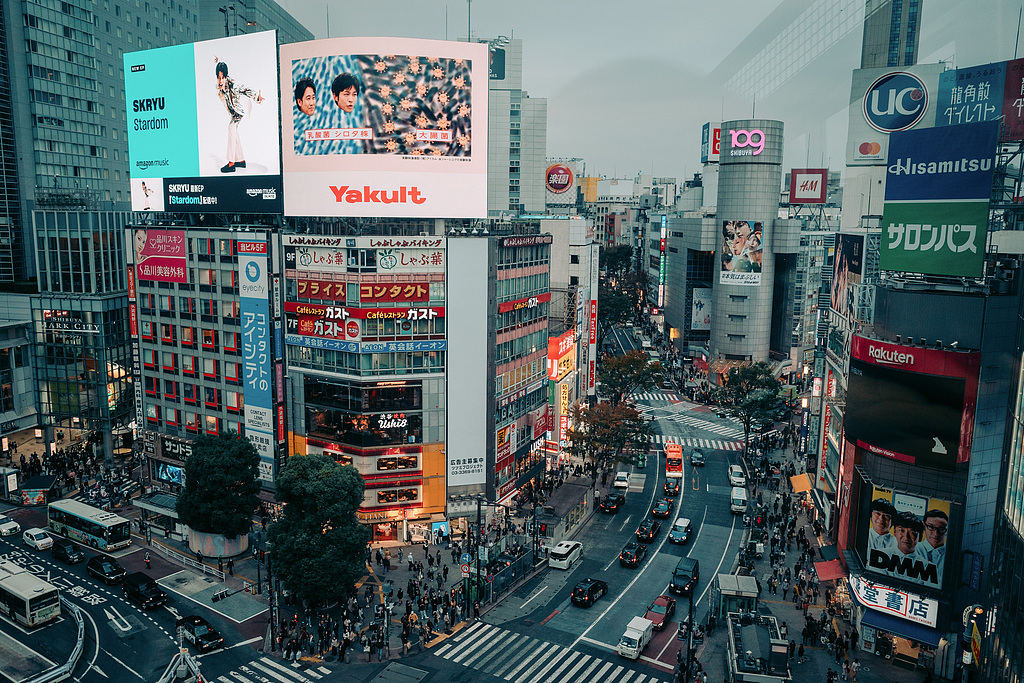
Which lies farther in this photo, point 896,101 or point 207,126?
point 207,126

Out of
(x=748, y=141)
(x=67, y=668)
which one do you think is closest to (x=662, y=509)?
(x=67, y=668)

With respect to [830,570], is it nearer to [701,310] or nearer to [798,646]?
[798,646]

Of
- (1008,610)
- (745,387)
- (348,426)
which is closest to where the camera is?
(1008,610)

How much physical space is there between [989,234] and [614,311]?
85583mm

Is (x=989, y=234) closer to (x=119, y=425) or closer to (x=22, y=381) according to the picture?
(x=119, y=425)

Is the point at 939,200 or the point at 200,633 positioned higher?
the point at 939,200

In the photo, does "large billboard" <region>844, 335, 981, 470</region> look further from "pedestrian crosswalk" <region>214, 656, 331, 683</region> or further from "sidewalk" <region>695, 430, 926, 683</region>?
"pedestrian crosswalk" <region>214, 656, 331, 683</region>

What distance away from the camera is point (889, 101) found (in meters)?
53.4

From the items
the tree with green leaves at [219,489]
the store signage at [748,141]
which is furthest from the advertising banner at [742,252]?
the tree with green leaves at [219,489]

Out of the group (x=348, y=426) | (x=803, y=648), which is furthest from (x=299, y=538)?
(x=803, y=648)

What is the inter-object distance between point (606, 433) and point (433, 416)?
18681 millimetres

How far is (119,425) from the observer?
235 ft

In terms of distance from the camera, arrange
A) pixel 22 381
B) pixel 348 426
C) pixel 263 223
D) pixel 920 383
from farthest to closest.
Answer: pixel 22 381 < pixel 263 223 < pixel 348 426 < pixel 920 383

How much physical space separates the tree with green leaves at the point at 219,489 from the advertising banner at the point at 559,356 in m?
29.0
